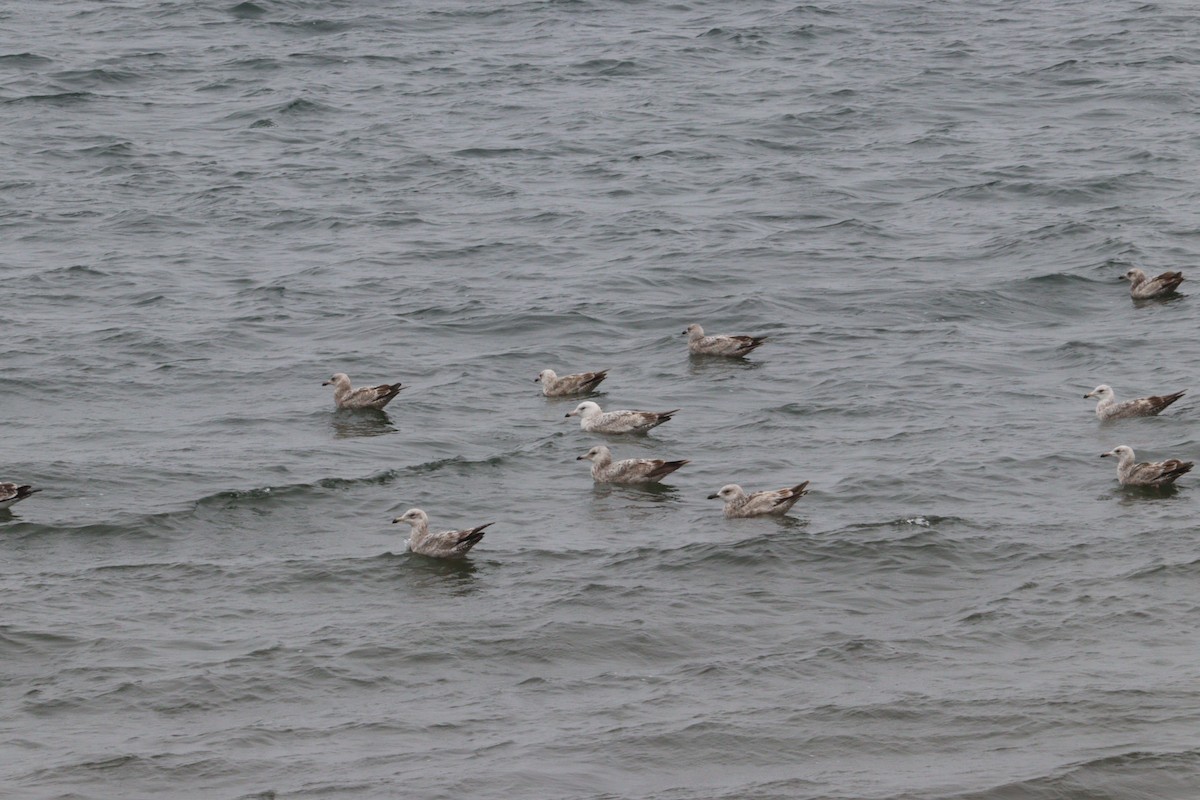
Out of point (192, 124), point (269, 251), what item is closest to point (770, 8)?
point (192, 124)

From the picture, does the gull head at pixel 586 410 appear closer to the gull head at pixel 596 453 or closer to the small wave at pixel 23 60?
the gull head at pixel 596 453

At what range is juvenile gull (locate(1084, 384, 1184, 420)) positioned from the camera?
869 inches

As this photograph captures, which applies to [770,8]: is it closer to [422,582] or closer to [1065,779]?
[422,582]

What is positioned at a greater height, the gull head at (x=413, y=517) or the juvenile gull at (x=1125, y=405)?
the gull head at (x=413, y=517)

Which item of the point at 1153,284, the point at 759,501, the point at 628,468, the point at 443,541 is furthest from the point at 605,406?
the point at 1153,284

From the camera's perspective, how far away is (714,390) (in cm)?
2430

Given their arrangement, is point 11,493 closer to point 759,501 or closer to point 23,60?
point 759,501

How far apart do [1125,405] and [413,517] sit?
8.75 m

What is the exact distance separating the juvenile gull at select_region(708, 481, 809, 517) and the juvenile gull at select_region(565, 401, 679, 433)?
11.2 feet

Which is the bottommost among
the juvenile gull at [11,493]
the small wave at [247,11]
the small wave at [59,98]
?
the juvenile gull at [11,493]

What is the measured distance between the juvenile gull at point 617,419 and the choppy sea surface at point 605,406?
237mm

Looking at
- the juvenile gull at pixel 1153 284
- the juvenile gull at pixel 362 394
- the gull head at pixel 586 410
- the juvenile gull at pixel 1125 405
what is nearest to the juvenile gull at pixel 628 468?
the gull head at pixel 586 410

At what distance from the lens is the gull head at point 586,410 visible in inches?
906

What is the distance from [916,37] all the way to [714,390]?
24.9 m
